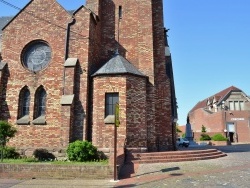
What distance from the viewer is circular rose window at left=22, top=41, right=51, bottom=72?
59.1 feet

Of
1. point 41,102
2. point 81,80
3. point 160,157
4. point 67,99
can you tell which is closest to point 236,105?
point 160,157

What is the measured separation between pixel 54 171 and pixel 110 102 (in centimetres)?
646

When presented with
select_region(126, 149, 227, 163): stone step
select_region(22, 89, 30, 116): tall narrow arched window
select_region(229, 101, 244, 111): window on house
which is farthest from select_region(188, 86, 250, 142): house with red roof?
select_region(22, 89, 30, 116): tall narrow arched window

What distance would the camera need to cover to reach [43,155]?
1570 centimetres

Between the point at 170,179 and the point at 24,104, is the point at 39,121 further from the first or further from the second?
the point at 170,179

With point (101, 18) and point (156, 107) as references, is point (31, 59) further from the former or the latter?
point (156, 107)

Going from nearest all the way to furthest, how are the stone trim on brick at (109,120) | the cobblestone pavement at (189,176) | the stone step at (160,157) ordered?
the cobblestone pavement at (189,176)
the stone step at (160,157)
the stone trim on brick at (109,120)

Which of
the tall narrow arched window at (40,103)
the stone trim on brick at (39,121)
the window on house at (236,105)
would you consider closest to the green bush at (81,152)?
the stone trim on brick at (39,121)

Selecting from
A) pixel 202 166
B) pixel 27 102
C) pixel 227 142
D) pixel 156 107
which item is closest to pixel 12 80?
pixel 27 102

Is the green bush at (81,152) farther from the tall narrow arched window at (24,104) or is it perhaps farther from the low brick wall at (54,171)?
the tall narrow arched window at (24,104)

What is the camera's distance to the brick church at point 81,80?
16.3 meters

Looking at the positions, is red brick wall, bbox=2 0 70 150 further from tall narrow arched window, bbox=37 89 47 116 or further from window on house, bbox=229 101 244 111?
window on house, bbox=229 101 244 111

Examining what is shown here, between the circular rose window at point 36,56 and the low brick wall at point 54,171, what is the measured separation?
8.22m

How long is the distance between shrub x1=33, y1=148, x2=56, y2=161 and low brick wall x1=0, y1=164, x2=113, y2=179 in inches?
152
